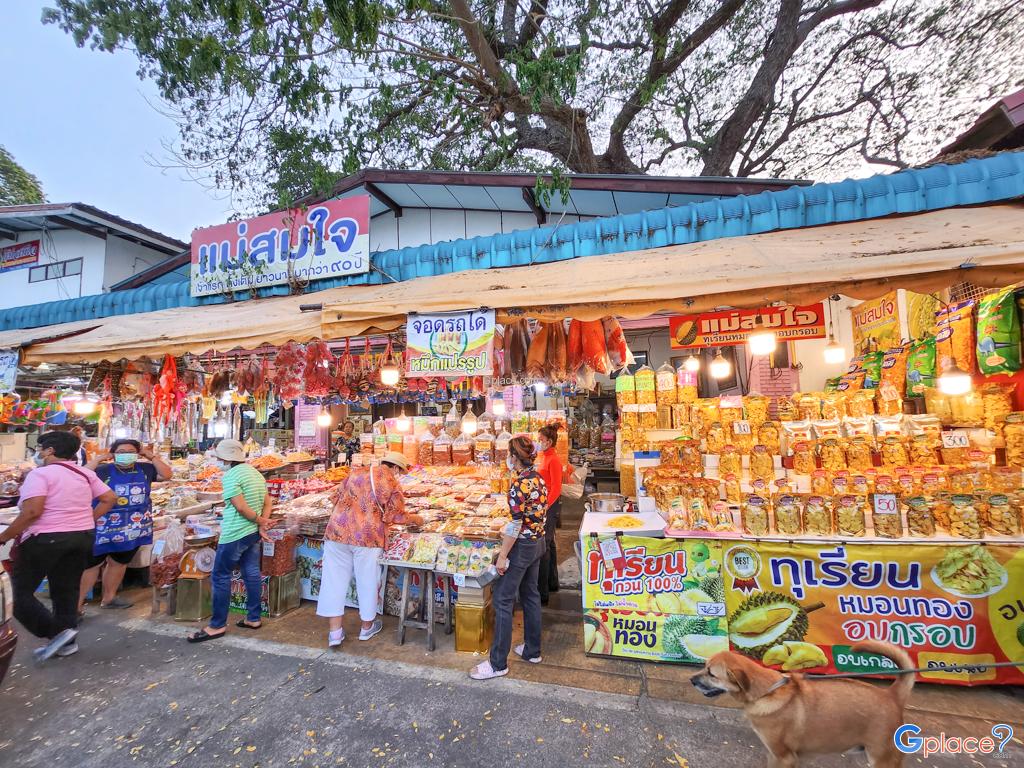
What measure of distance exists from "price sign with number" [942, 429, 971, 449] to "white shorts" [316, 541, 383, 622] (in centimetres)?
524

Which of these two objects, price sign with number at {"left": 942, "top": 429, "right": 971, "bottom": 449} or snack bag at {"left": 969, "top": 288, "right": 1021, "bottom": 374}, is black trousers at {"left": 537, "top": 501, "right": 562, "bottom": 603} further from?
snack bag at {"left": 969, "top": 288, "right": 1021, "bottom": 374}

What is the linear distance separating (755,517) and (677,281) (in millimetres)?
2035

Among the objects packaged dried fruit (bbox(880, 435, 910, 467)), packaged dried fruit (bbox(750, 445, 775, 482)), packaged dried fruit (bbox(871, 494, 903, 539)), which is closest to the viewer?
packaged dried fruit (bbox(871, 494, 903, 539))

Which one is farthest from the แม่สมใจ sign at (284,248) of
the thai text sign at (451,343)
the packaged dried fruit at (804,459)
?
the packaged dried fruit at (804,459)

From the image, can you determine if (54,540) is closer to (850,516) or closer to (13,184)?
(850,516)

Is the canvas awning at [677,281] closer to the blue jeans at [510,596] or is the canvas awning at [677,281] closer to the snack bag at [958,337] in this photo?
the snack bag at [958,337]

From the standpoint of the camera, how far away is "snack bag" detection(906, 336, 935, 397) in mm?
4742

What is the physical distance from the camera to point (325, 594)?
4.05 metres

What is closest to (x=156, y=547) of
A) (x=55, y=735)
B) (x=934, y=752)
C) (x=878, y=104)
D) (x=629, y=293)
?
(x=55, y=735)

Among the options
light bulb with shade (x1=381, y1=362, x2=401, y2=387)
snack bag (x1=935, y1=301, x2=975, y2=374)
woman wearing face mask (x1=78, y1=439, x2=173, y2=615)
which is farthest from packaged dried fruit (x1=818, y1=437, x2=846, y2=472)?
woman wearing face mask (x1=78, y1=439, x2=173, y2=615)

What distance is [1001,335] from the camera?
3.79 meters

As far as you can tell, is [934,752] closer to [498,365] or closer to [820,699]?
[820,699]

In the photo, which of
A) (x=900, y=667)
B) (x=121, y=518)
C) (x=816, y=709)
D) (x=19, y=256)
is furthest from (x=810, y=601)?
(x=19, y=256)

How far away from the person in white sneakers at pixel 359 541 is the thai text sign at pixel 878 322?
22.6 ft
